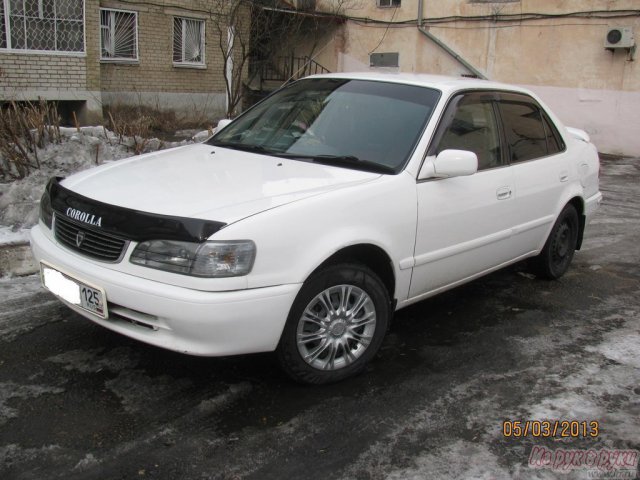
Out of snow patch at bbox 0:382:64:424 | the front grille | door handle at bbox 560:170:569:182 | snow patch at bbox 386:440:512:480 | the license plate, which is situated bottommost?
snow patch at bbox 386:440:512:480

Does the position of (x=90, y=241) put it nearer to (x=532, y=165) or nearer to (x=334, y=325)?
(x=334, y=325)

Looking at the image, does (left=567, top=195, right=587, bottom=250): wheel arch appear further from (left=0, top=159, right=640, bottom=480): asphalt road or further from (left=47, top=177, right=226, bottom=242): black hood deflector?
(left=47, top=177, right=226, bottom=242): black hood deflector

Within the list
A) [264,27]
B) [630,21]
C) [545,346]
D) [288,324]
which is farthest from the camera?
[264,27]

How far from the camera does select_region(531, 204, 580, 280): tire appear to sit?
5250mm

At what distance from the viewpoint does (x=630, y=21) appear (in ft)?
43.0

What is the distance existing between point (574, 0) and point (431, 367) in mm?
12533

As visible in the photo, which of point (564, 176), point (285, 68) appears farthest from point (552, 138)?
point (285, 68)

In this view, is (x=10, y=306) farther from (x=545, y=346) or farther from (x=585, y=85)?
(x=585, y=85)

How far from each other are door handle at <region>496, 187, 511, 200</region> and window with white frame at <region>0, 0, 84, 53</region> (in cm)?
1060

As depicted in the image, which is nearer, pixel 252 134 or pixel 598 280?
pixel 252 134

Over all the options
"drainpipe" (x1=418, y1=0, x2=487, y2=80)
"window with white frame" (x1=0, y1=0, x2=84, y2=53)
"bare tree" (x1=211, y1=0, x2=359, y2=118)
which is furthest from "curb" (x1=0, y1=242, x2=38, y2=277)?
"drainpipe" (x1=418, y1=0, x2=487, y2=80)

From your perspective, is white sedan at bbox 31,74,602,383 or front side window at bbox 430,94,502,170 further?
front side window at bbox 430,94,502,170

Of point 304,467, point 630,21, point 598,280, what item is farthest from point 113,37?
point 304,467

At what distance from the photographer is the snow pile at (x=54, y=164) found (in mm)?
5773
